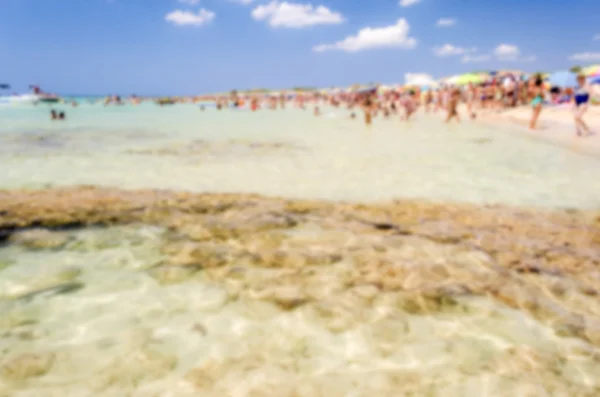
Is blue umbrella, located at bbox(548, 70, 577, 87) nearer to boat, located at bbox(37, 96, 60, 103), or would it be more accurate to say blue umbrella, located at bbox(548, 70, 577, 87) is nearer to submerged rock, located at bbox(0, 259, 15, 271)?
submerged rock, located at bbox(0, 259, 15, 271)

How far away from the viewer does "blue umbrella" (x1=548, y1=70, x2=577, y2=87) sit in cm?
3093

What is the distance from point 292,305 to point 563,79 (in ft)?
118

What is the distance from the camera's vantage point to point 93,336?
9.53ft

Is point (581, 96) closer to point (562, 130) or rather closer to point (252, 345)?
point (562, 130)

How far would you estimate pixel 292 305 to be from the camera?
330cm

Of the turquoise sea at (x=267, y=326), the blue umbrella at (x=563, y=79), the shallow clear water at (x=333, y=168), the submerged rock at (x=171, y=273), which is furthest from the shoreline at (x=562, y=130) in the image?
the submerged rock at (x=171, y=273)

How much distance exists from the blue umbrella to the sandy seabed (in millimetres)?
31143

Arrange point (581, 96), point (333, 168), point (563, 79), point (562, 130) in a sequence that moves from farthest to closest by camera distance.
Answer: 1. point (563, 79)
2. point (562, 130)
3. point (581, 96)
4. point (333, 168)

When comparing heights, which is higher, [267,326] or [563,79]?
[563,79]

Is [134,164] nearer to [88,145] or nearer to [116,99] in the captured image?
[88,145]

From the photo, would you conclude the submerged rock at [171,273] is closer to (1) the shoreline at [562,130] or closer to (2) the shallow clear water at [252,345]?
(2) the shallow clear water at [252,345]

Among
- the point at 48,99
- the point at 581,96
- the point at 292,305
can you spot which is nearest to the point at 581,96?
the point at 581,96

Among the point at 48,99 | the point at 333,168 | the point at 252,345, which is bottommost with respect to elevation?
the point at 252,345

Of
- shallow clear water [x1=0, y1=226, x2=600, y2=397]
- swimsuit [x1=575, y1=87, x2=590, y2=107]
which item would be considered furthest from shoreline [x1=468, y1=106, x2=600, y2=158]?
→ shallow clear water [x1=0, y1=226, x2=600, y2=397]
